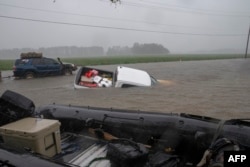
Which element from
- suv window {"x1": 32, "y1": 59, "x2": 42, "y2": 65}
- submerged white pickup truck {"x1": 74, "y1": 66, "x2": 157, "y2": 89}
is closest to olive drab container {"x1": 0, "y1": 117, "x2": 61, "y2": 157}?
submerged white pickup truck {"x1": 74, "y1": 66, "x2": 157, "y2": 89}

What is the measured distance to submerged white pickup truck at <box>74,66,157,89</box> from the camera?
14.1m

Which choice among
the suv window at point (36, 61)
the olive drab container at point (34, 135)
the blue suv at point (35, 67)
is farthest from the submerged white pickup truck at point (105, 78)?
the suv window at point (36, 61)

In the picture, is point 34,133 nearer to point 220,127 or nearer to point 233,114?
point 220,127

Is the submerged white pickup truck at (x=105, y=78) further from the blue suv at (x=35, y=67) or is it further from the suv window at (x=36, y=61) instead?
the suv window at (x=36, y=61)

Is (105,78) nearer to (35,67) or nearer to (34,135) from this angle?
(34,135)

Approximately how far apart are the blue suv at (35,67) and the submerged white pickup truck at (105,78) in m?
11.5

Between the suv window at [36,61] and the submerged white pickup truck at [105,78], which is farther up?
the suv window at [36,61]

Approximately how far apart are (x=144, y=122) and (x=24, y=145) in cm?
184

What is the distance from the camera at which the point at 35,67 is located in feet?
82.2

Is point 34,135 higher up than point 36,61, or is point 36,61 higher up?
point 36,61

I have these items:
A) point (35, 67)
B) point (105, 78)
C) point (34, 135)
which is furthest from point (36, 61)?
point (34, 135)

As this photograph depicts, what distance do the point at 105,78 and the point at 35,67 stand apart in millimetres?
12422

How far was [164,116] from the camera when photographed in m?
4.54

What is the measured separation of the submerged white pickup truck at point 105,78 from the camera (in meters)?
14.1
